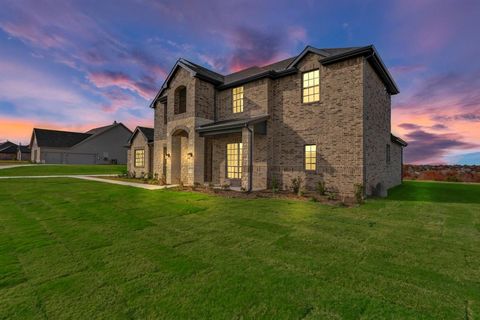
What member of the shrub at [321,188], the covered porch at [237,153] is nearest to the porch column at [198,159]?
the covered porch at [237,153]

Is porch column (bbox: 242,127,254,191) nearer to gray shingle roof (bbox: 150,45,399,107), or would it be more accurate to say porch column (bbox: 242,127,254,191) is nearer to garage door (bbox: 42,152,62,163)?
gray shingle roof (bbox: 150,45,399,107)

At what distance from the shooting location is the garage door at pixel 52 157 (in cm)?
4172

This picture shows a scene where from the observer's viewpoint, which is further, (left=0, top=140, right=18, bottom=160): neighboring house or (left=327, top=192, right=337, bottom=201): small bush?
(left=0, top=140, right=18, bottom=160): neighboring house

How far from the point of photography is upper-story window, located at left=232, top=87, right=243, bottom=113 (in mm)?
15461

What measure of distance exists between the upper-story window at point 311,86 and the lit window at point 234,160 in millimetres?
Result: 5515

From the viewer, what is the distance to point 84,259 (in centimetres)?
417

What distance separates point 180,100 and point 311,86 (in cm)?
1045

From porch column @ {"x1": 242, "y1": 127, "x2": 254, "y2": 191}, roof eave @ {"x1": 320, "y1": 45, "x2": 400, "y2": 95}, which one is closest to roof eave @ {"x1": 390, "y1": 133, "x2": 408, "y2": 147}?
roof eave @ {"x1": 320, "y1": 45, "x2": 400, "y2": 95}

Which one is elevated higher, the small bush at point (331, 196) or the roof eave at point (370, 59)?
the roof eave at point (370, 59)

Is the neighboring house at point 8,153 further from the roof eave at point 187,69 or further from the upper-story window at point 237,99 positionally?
the upper-story window at point 237,99

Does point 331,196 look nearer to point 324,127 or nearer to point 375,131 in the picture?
point 324,127

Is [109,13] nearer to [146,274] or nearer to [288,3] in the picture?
[288,3]

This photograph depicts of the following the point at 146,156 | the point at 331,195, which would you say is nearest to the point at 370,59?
the point at 331,195

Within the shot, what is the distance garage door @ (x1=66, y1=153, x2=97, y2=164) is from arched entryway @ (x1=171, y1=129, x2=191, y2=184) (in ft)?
124
